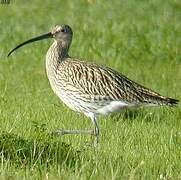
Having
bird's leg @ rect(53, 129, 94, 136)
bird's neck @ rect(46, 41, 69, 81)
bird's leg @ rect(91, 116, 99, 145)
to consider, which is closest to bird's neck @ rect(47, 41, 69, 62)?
bird's neck @ rect(46, 41, 69, 81)

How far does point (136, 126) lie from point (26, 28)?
7925 millimetres

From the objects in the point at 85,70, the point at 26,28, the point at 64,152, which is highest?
the point at 26,28

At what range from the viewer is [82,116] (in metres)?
12.1

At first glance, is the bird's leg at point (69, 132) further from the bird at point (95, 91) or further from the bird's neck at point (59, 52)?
the bird's neck at point (59, 52)

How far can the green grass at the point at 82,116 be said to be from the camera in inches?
326

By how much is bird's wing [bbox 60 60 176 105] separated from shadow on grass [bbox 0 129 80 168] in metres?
2.68

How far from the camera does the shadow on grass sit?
8.15 m

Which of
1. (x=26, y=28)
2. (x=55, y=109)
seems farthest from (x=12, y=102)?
(x=26, y=28)

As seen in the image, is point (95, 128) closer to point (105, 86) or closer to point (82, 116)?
point (105, 86)

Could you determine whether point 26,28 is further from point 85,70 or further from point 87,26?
point 85,70

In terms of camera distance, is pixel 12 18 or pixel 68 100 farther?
pixel 12 18

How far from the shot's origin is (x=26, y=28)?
61.0 ft

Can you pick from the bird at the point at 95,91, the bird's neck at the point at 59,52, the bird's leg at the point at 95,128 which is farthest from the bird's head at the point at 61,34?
the bird's leg at the point at 95,128

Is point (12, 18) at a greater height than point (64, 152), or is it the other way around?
point (12, 18)
